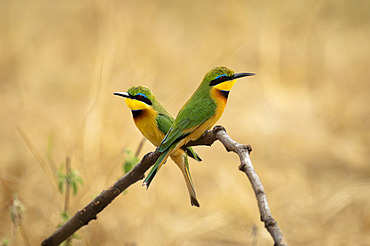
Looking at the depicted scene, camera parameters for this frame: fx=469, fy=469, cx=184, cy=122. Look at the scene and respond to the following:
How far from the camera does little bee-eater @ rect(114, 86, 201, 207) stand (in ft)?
2.87

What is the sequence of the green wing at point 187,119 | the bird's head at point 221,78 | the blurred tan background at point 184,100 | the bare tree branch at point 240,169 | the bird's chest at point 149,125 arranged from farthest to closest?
the blurred tan background at point 184,100, the bird's chest at point 149,125, the bird's head at point 221,78, the green wing at point 187,119, the bare tree branch at point 240,169

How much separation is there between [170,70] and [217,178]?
886 millimetres

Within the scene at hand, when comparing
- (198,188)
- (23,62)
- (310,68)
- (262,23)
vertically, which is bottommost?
(198,188)

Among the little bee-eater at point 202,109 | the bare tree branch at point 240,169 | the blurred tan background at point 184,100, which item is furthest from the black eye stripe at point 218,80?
the blurred tan background at point 184,100

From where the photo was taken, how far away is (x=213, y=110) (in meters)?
0.80

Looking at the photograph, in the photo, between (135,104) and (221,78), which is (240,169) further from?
(135,104)

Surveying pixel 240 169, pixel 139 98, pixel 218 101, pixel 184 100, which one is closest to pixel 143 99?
pixel 139 98

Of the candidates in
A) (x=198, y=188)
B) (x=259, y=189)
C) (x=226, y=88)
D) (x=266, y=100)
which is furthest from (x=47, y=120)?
(x=259, y=189)

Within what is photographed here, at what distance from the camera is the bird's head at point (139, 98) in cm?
87

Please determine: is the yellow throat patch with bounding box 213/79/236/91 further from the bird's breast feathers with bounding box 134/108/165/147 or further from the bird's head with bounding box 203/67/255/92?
the bird's breast feathers with bounding box 134/108/165/147

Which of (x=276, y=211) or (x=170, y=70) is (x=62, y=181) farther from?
(x=170, y=70)

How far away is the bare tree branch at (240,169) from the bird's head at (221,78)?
3.8 inches

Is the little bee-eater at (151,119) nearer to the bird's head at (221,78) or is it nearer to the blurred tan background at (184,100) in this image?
the bird's head at (221,78)

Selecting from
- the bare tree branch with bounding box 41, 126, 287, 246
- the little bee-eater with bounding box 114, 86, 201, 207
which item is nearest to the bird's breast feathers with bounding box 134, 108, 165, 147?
the little bee-eater with bounding box 114, 86, 201, 207
